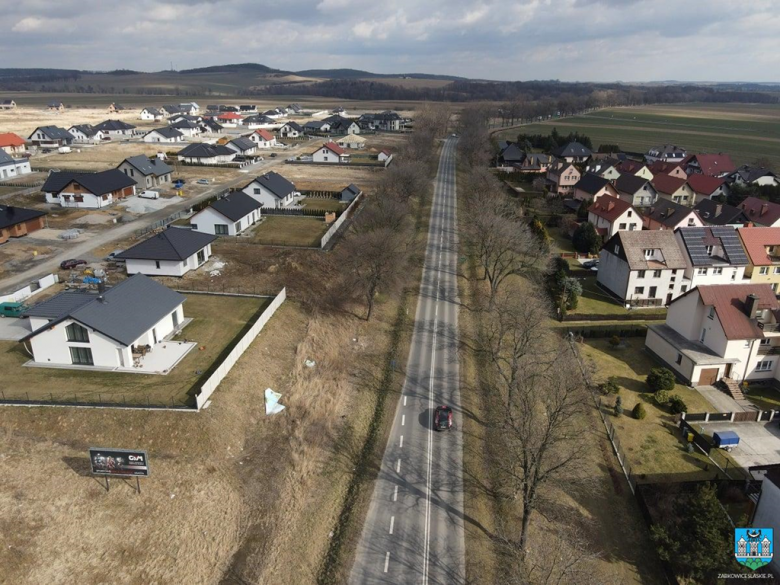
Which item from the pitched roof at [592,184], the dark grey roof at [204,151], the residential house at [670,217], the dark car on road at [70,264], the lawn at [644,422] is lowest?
the lawn at [644,422]

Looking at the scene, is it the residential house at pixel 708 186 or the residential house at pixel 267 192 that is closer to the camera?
the residential house at pixel 267 192

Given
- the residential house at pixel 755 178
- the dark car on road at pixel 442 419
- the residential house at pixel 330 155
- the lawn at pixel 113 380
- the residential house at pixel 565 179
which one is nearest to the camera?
the lawn at pixel 113 380

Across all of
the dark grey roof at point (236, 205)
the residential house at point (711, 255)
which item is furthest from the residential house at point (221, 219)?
the residential house at point (711, 255)

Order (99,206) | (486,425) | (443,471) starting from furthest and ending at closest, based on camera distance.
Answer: (99,206), (486,425), (443,471)

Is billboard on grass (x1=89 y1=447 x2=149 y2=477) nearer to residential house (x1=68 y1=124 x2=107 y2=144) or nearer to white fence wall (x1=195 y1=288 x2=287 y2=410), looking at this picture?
white fence wall (x1=195 y1=288 x2=287 y2=410)

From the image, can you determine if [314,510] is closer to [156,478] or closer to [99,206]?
[156,478]

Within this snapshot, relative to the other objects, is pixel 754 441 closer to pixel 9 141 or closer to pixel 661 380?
pixel 661 380

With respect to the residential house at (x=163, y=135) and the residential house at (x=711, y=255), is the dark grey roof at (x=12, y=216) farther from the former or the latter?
the residential house at (x=163, y=135)

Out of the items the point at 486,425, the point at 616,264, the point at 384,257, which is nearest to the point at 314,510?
the point at 486,425
